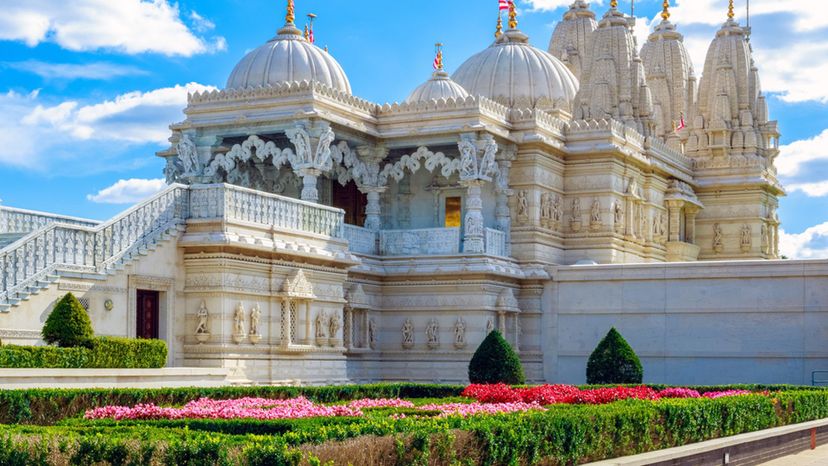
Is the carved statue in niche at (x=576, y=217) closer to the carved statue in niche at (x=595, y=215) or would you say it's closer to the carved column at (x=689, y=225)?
the carved statue in niche at (x=595, y=215)

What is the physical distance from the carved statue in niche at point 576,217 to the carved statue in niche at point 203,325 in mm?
15143

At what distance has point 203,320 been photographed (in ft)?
84.7

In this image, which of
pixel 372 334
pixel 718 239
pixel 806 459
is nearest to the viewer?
pixel 806 459

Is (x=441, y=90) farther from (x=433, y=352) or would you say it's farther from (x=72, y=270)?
(x=72, y=270)

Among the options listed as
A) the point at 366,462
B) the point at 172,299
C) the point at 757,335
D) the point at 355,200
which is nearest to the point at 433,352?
the point at 355,200

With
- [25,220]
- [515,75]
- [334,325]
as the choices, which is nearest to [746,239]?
[515,75]

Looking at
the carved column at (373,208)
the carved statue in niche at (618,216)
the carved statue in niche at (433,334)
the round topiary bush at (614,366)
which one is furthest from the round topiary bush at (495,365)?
the carved statue in niche at (618,216)

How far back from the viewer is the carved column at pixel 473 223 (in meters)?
34.0

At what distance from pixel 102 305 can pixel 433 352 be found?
1290cm

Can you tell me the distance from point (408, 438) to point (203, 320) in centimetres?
1420

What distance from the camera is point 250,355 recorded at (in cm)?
2670

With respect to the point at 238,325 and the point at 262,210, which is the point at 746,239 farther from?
the point at 238,325

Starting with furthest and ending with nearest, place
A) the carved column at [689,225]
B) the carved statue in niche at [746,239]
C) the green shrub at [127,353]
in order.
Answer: the carved statue in niche at [746,239], the carved column at [689,225], the green shrub at [127,353]

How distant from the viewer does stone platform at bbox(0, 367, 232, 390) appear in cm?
1841
